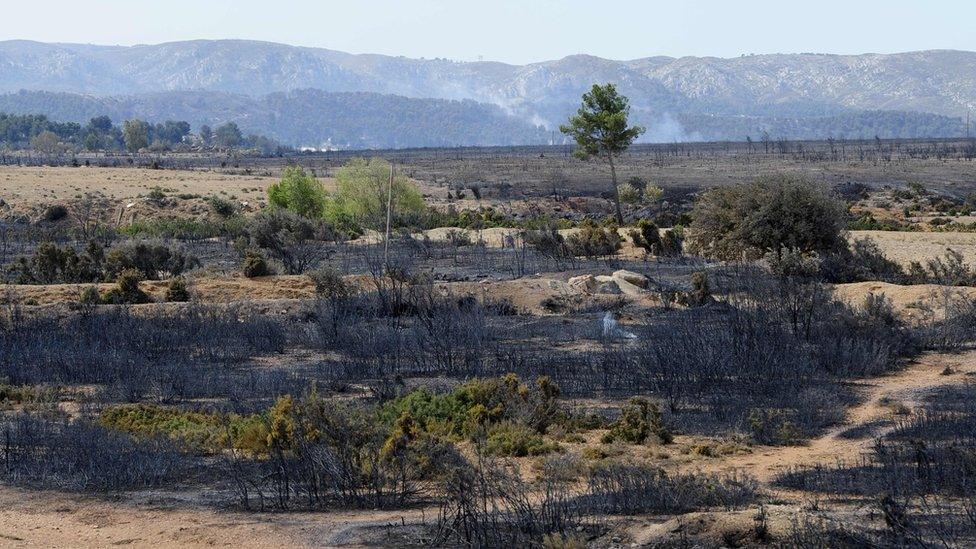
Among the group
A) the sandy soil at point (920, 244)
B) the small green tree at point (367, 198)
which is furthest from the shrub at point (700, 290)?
the small green tree at point (367, 198)

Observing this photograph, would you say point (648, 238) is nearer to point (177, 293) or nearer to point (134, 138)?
point (177, 293)

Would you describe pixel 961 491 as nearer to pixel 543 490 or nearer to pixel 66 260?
pixel 543 490

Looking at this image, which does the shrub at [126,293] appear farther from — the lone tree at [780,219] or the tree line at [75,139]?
the tree line at [75,139]

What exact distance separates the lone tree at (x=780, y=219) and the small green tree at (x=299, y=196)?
78.3ft

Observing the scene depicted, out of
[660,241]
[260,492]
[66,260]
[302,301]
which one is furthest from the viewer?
[660,241]

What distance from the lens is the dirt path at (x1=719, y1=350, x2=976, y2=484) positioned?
12586 millimetres

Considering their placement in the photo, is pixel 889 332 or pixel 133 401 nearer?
pixel 133 401

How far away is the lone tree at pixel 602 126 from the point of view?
46375 millimetres

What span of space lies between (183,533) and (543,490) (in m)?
3.50

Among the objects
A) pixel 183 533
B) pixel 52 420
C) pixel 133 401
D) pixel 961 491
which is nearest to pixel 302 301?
pixel 133 401

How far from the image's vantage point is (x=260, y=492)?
10859mm

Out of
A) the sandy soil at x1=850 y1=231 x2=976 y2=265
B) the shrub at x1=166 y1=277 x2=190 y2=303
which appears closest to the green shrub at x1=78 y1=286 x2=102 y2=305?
the shrub at x1=166 y1=277 x2=190 y2=303

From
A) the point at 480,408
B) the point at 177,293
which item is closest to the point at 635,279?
the point at 177,293

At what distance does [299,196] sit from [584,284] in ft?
85.1
